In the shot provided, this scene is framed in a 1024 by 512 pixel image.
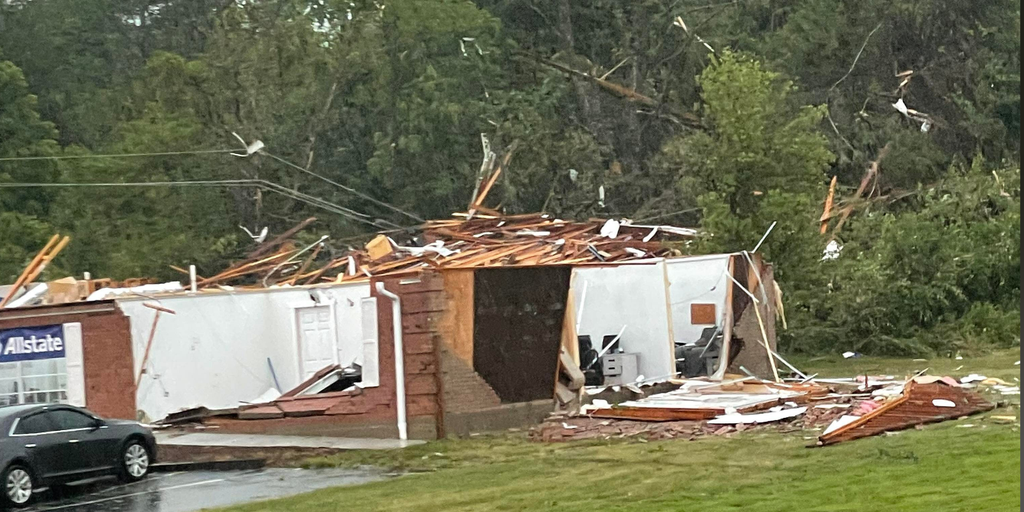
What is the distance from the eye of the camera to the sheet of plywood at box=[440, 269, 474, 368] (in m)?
22.2

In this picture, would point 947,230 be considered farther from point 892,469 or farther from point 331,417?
point 892,469

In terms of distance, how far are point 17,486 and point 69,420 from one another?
1417 millimetres

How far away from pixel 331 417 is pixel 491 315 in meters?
2.98

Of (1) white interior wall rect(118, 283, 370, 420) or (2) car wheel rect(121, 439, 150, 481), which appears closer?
(2) car wheel rect(121, 439, 150, 481)

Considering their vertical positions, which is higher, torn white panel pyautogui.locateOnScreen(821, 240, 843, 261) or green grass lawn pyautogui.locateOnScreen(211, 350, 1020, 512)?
torn white panel pyautogui.locateOnScreen(821, 240, 843, 261)

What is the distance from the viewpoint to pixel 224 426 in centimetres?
2494

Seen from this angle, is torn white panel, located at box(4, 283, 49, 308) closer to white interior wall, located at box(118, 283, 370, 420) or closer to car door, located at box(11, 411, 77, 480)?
white interior wall, located at box(118, 283, 370, 420)

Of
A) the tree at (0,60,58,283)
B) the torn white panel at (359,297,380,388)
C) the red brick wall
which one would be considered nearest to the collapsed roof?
A: the torn white panel at (359,297,380,388)

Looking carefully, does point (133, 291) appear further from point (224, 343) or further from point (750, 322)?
point (750, 322)

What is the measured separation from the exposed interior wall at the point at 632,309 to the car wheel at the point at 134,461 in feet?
33.6

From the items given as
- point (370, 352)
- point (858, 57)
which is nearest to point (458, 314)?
point (370, 352)

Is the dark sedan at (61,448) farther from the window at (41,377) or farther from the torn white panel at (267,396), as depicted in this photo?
the torn white panel at (267,396)

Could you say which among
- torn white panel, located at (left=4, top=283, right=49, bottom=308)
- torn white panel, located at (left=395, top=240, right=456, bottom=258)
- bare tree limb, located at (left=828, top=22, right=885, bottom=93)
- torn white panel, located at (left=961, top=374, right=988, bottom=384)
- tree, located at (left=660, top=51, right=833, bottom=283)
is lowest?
torn white panel, located at (left=961, top=374, right=988, bottom=384)

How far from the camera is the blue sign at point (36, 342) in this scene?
25609 millimetres
